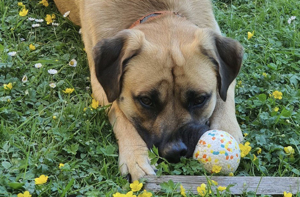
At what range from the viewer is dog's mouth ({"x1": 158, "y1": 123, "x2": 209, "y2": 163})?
3.01 m

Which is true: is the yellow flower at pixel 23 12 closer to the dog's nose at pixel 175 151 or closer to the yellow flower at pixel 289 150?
the dog's nose at pixel 175 151

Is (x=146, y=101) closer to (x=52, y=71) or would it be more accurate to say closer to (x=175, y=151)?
(x=175, y=151)

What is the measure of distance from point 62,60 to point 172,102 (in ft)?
5.19

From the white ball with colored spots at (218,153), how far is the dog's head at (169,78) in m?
0.09

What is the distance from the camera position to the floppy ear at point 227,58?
338cm

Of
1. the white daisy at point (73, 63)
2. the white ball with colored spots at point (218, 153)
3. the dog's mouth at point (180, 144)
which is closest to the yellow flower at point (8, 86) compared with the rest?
the white daisy at point (73, 63)

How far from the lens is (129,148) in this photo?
3.21 metres

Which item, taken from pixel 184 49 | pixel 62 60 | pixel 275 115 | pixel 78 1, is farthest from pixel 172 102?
pixel 78 1

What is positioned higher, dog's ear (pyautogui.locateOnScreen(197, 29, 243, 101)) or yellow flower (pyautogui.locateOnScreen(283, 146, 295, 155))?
dog's ear (pyautogui.locateOnScreen(197, 29, 243, 101))

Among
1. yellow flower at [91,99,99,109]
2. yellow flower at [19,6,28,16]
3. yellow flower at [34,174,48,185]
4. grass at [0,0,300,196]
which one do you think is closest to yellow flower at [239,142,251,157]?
grass at [0,0,300,196]

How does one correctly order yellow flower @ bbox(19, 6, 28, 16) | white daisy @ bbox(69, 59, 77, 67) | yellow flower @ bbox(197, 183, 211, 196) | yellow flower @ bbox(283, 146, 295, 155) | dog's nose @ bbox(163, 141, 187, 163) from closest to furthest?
yellow flower @ bbox(197, 183, 211, 196) → dog's nose @ bbox(163, 141, 187, 163) → yellow flower @ bbox(283, 146, 295, 155) → white daisy @ bbox(69, 59, 77, 67) → yellow flower @ bbox(19, 6, 28, 16)

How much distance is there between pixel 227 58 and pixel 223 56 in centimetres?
3

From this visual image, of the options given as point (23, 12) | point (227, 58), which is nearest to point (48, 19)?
point (23, 12)

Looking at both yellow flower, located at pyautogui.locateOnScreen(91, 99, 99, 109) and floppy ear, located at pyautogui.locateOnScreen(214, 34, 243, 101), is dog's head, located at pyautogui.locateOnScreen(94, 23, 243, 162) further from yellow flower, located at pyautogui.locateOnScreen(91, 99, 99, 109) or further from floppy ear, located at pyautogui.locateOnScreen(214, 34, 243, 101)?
yellow flower, located at pyautogui.locateOnScreen(91, 99, 99, 109)
